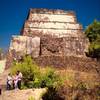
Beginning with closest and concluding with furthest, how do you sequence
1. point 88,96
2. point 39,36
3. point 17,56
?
point 88,96 → point 17,56 → point 39,36

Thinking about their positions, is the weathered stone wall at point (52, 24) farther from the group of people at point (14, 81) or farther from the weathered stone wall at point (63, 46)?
the group of people at point (14, 81)

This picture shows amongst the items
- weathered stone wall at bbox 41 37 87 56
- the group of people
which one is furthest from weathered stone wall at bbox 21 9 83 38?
the group of people

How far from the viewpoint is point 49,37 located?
3231 centimetres

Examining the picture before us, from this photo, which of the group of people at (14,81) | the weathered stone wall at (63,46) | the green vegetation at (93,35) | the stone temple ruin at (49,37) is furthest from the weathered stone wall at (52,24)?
the group of people at (14,81)

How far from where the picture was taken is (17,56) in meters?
28.7

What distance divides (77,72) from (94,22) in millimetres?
11697

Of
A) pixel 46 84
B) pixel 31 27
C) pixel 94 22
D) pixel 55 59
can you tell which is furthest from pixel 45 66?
pixel 94 22

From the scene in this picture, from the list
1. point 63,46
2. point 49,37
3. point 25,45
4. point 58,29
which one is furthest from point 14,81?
point 58,29

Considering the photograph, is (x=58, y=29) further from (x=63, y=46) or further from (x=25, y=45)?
(x=25, y=45)

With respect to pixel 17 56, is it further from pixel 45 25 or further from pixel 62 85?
pixel 62 85

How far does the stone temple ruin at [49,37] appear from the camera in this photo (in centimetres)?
2956

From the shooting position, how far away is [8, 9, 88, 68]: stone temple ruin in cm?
2956

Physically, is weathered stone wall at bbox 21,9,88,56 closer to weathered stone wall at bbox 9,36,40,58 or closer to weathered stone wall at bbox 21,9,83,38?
weathered stone wall at bbox 21,9,83,38

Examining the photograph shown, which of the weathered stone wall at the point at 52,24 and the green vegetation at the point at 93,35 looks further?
the weathered stone wall at the point at 52,24
